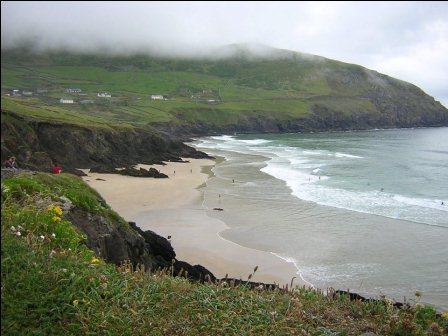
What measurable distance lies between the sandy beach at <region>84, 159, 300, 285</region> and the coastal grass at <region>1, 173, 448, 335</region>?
6.54 m

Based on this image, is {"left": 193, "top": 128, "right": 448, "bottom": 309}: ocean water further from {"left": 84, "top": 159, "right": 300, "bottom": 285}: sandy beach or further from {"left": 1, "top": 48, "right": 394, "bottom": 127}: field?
{"left": 1, "top": 48, "right": 394, "bottom": 127}: field

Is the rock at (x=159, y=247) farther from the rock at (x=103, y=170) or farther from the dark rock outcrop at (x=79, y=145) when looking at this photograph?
the rock at (x=103, y=170)

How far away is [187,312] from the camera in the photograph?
258 inches

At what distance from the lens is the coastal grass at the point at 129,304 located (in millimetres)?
5750

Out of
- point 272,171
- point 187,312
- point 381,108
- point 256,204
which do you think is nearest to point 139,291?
point 187,312

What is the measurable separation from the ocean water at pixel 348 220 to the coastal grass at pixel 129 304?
10874mm

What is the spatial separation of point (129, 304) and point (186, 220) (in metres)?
26.0

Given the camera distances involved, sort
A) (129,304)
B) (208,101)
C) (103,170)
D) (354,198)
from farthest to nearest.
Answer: (208,101), (103,170), (354,198), (129,304)

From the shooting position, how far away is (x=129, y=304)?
254 inches

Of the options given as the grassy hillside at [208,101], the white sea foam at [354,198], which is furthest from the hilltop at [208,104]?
the white sea foam at [354,198]

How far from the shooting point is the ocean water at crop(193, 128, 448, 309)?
21.5 meters

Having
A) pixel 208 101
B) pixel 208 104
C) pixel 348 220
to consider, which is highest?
pixel 208 101

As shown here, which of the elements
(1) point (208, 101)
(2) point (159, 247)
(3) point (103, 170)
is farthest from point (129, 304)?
(1) point (208, 101)

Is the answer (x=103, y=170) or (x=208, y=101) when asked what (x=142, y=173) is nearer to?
(x=103, y=170)
